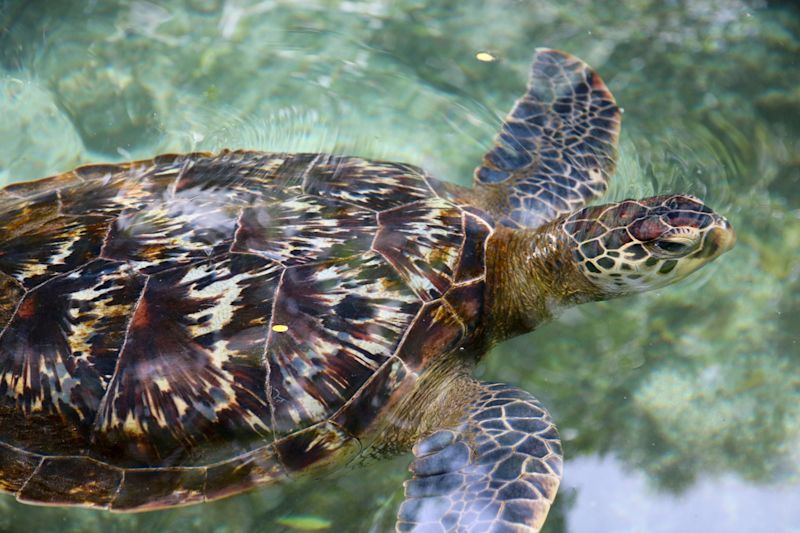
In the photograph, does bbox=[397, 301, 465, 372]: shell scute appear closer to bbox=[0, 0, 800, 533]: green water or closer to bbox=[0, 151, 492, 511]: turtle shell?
bbox=[0, 151, 492, 511]: turtle shell

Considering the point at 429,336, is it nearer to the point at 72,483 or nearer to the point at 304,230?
the point at 304,230

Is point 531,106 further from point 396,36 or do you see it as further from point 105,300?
point 105,300

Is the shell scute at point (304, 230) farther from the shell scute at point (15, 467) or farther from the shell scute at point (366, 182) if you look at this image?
the shell scute at point (15, 467)

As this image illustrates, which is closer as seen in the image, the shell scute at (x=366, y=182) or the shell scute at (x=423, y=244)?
the shell scute at (x=423, y=244)

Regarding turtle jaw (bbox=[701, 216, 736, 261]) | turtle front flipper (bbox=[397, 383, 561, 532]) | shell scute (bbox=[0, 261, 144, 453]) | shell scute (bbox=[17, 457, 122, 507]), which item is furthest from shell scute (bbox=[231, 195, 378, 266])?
turtle jaw (bbox=[701, 216, 736, 261])

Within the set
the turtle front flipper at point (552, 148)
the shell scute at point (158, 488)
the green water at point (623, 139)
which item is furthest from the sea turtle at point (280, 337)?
the turtle front flipper at point (552, 148)

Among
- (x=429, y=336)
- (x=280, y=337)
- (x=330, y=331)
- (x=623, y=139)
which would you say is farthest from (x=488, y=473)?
(x=623, y=139)

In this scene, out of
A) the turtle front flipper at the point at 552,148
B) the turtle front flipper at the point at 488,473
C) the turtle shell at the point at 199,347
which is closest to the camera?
the turtle front flipper at the point at 488,473

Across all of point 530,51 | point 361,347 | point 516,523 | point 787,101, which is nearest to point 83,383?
point 361,347
